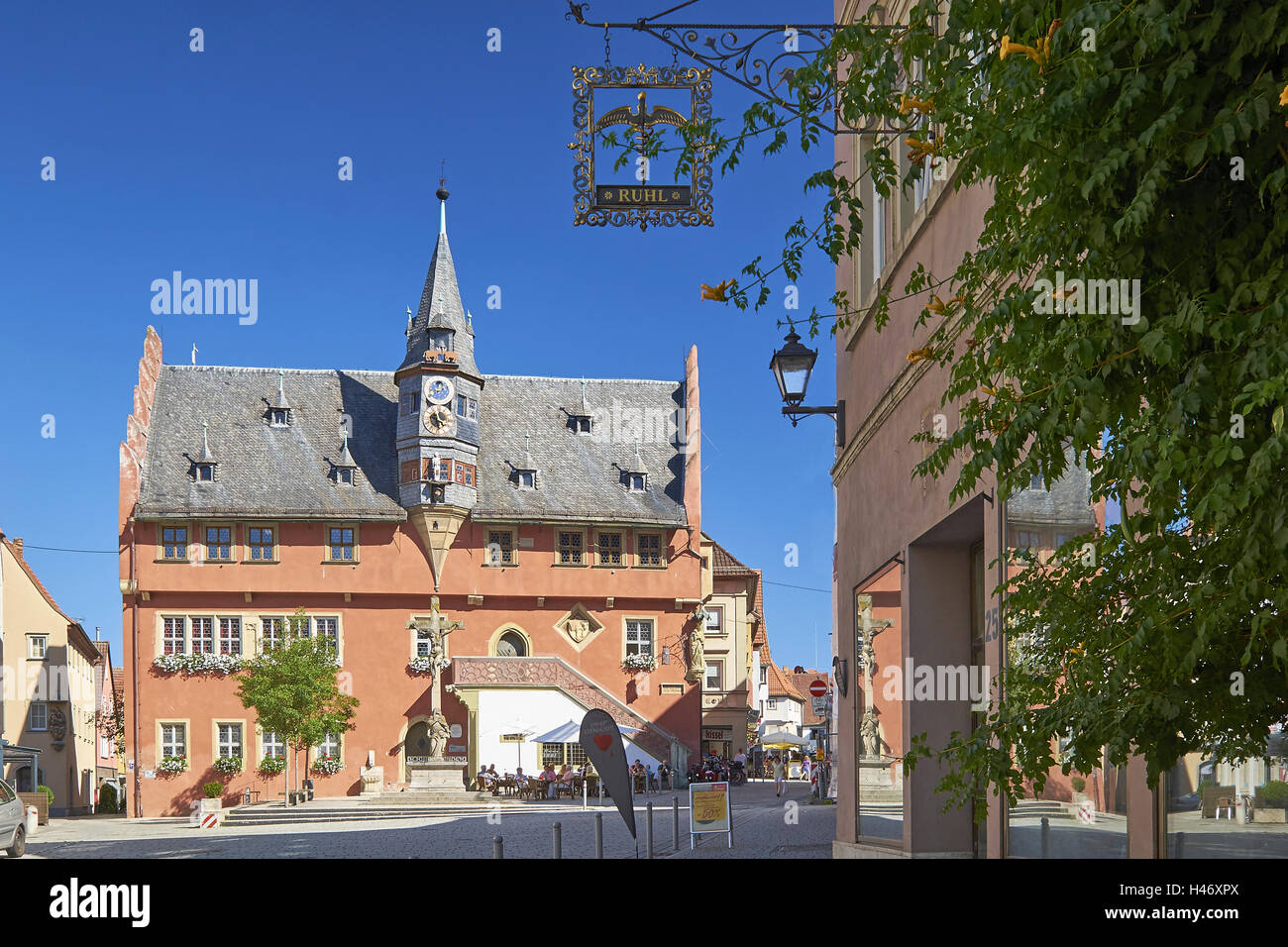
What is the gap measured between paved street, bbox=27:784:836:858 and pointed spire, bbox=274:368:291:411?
64.4 feet

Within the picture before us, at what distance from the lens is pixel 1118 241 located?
3713 mm

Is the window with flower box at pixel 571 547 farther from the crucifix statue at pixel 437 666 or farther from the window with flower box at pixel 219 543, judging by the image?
the window with flower box at pixel 219 543

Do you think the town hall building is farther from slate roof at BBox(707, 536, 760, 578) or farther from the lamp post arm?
the lamp post arm

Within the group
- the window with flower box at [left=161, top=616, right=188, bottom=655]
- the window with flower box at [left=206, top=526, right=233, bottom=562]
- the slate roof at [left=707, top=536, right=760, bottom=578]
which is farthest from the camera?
the slate roof at [left=707, top=536, right=760, bottom=578]

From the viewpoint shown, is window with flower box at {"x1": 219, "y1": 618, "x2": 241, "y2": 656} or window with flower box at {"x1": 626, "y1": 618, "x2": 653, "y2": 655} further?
window with flower box at {"x1": 626, "y1": 618, "x2": 653, "y2": 655}

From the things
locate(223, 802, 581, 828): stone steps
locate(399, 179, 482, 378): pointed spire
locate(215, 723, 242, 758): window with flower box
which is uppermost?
locate(399, 179, 482, 378): pointed spire

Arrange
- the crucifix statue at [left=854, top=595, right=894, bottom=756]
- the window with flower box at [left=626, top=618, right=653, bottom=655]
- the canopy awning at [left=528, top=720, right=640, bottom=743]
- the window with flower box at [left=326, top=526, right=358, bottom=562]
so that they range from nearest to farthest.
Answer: the crucifix statue at [left=854, top=595, right=894, bottom=756], the canopy awning at [left=528, top=720, right=640, bottom=743], the window with flower box at [left=326, top=526, right=358, bottom=562], the window with flower box at [left=626, top=618, right=653, bottom=655]

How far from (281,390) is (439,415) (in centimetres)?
731

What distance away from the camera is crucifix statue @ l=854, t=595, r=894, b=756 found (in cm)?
1421

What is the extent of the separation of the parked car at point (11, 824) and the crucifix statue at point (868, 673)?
13619 mm

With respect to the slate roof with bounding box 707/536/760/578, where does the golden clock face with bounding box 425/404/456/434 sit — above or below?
above

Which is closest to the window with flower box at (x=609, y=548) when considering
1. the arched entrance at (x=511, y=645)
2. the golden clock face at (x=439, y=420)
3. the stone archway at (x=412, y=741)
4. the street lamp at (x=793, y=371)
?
the arched entrance at (x=511, y=645)

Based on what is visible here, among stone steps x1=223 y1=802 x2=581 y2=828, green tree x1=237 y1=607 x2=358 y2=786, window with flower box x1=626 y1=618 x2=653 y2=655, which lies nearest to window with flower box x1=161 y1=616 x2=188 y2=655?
green tree x1=237 y1=607 x2=358 y2=786

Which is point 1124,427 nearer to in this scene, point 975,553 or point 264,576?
point 975,553
